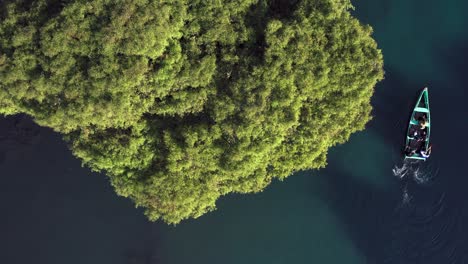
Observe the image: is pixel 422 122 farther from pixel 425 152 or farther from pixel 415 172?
pixel 415 172

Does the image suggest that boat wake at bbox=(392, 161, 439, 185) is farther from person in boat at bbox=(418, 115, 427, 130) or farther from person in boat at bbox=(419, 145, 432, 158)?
person in boat at bbox=(418, 115, 427, 130)

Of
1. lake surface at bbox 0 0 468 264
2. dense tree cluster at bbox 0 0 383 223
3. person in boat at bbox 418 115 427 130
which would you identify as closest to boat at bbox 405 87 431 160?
person in boat at bbox 418 115 427 130

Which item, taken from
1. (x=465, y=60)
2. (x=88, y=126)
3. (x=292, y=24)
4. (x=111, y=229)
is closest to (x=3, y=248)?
(x=111, y=229)

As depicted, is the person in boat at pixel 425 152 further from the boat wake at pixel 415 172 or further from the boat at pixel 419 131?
the boat wake at pixel 415 172

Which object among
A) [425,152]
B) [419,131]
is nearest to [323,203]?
[425,152]

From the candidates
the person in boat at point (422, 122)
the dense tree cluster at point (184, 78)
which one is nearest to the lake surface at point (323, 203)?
the person in boat at point (422, 122)

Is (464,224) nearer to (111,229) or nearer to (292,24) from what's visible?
(292,24)
